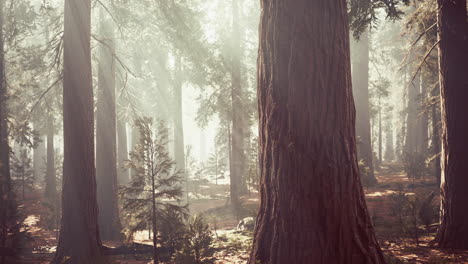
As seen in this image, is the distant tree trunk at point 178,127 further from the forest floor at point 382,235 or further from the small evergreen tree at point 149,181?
the small evergreen tree at point 149,181

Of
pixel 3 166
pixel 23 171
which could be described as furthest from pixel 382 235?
pixel 23 171

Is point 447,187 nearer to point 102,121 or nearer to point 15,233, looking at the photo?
point 15,233

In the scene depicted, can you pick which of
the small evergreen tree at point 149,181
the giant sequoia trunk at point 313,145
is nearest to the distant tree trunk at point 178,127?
the small evergreen tree at point 149,181

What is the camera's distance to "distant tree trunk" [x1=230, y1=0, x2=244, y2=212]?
16.3 metres

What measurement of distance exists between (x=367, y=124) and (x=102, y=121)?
14.0 meters

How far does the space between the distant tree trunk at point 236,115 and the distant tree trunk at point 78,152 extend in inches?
353

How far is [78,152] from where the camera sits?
24.0 ft

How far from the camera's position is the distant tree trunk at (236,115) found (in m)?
16.3

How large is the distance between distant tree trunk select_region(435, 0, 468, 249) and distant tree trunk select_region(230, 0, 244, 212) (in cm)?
999

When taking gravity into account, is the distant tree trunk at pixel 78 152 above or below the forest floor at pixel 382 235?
above

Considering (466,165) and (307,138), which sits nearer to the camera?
(307,138)

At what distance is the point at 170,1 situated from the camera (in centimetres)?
1085

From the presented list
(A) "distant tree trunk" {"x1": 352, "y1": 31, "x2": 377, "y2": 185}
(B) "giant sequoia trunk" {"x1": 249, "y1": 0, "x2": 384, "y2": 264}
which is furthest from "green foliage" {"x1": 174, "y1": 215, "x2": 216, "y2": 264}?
(A) "distant tree trunk" {"x1": 352, "y1": 31, "x2": 377, "y2": 185}

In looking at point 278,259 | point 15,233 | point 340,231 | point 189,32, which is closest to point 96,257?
point 15,233
